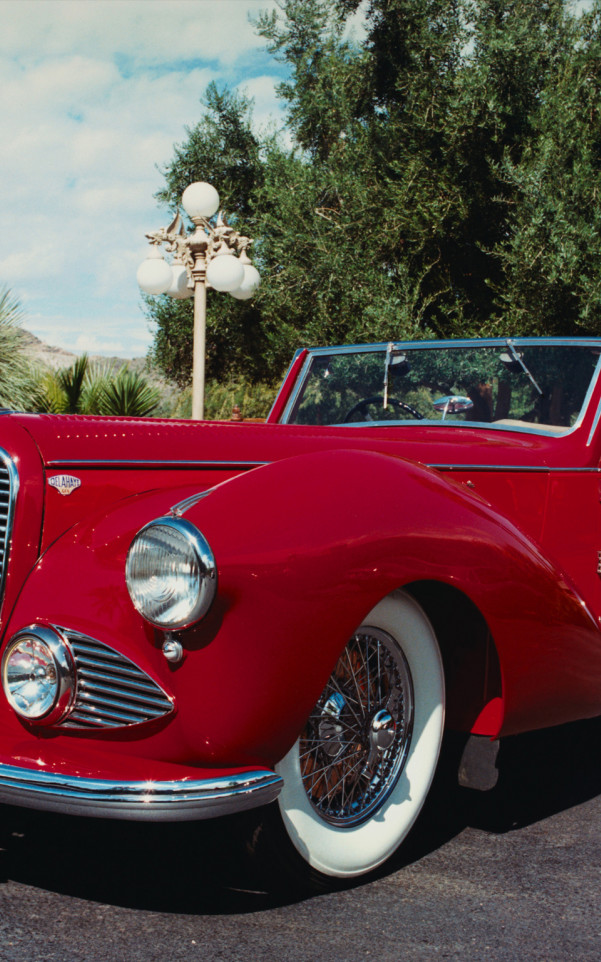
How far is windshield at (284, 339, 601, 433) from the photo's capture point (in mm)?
3580

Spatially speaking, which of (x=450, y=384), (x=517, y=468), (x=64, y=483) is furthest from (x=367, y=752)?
(x=450, y=384)

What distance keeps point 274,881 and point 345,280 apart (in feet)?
42.2

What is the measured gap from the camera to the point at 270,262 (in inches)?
627

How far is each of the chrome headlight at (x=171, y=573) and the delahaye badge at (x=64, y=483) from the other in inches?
18.2

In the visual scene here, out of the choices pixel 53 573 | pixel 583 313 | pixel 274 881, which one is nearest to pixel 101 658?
pixel 53 573

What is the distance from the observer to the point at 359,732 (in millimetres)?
2391

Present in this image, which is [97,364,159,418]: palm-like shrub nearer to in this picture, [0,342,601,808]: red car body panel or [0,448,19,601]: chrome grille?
[0,342,601,808]: red car body panel

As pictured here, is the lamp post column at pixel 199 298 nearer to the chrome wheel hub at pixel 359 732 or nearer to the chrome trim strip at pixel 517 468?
the chrome trim strip at pixel 517 468

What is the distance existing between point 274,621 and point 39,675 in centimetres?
52

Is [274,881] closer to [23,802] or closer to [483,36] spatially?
[23,802]

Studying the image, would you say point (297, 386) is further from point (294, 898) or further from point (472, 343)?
point (294, 898)

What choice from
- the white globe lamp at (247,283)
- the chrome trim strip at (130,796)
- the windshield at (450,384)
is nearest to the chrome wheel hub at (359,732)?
the chrome trim strip at (130,796)

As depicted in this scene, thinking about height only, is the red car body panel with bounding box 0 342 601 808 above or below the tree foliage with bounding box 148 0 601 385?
below

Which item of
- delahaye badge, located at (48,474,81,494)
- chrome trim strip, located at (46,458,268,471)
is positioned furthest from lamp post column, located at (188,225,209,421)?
delahaye badge, located at (48,474,81,494)
